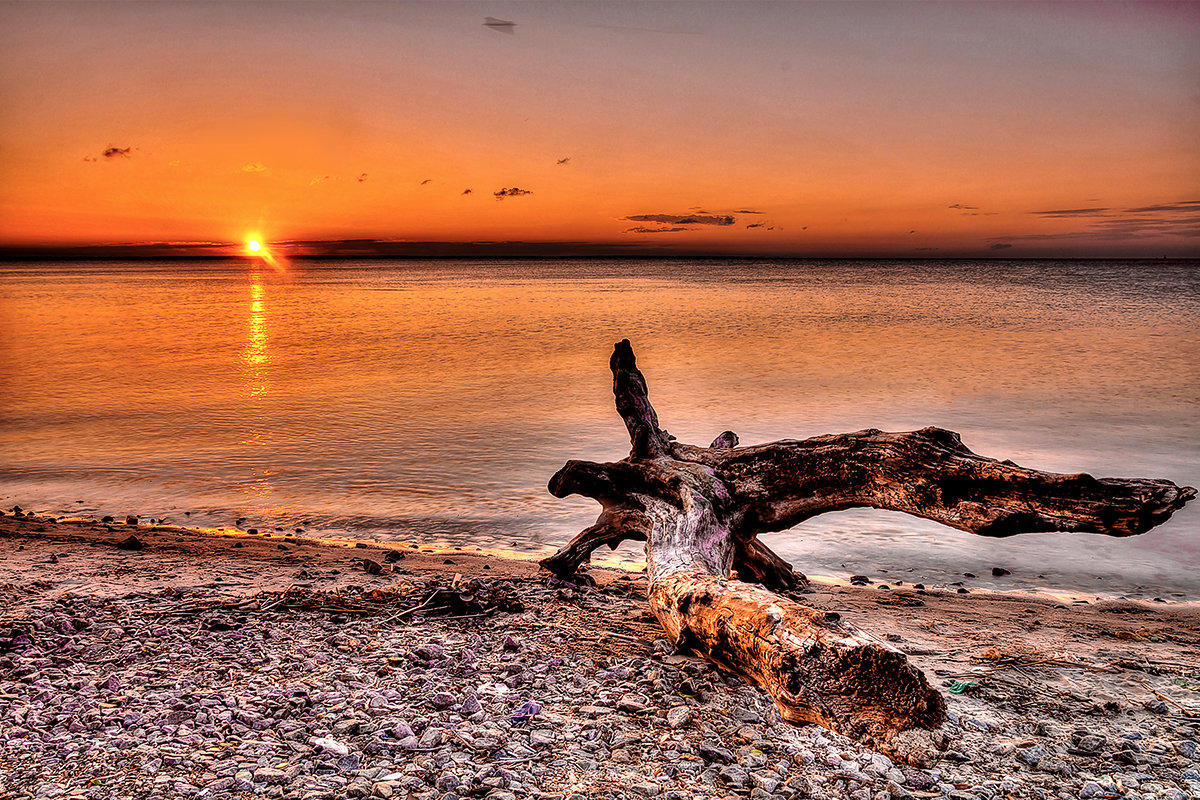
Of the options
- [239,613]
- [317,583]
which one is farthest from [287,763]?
[317,583]

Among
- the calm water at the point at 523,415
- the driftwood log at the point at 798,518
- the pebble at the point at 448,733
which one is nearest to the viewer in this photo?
the pebble at the point at 448,733

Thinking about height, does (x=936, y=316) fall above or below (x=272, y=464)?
above

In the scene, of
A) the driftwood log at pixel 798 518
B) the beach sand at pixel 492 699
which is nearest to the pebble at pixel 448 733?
the beach sand at pixel 492 699

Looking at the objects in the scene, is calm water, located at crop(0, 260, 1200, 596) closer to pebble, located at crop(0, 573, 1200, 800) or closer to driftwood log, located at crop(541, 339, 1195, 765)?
driftwood log, located at crop(541, 339, 1195, 765)

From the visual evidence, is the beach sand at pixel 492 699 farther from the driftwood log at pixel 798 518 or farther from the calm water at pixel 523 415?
the calm water at pixel 523 415

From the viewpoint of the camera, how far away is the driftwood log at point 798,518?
286 centimetres

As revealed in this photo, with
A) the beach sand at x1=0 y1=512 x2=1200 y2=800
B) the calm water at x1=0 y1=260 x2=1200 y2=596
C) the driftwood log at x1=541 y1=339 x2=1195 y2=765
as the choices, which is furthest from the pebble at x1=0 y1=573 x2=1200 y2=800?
the calm water at x1=0 y1=260 x2=1200 y2=596

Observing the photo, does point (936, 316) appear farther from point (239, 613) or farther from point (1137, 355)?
point (239, 613)

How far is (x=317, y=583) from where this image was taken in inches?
204

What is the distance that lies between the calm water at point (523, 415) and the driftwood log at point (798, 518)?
1.59m

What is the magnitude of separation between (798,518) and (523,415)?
30.1ft

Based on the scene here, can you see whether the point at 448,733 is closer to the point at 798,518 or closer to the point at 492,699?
Result: the point at 492,699

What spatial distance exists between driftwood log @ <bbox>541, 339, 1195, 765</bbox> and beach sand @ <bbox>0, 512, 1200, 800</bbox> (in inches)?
8.0

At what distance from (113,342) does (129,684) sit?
2598 cm
